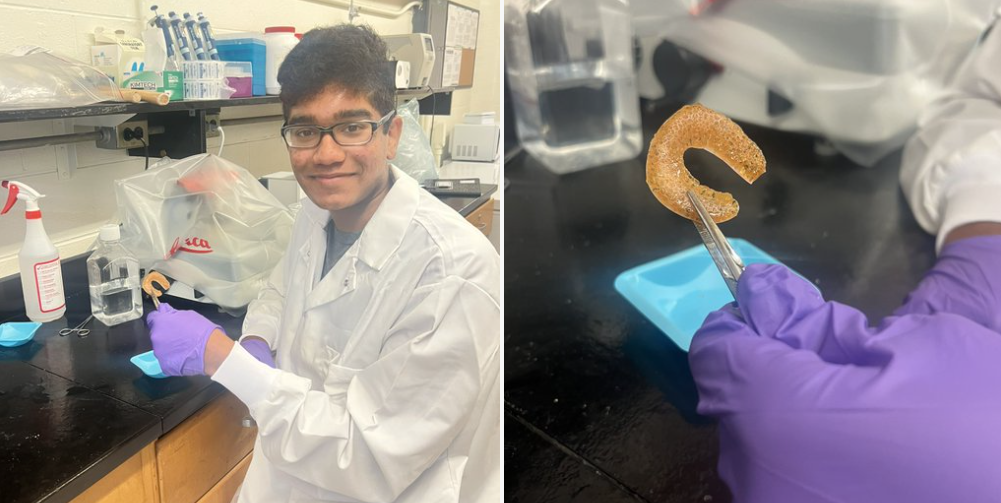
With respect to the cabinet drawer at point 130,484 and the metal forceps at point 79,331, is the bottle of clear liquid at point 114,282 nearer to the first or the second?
the metal forceps at point 79,331

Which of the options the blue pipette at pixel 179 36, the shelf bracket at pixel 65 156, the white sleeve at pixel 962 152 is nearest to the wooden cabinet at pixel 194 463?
the blue pipette at pixel 179 36

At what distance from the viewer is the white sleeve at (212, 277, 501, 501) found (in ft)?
2.03

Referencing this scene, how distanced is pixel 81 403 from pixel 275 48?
20.4 inches

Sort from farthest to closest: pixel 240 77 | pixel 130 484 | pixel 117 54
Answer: pixel 117 54, pixel 240 77, pixel 130 484

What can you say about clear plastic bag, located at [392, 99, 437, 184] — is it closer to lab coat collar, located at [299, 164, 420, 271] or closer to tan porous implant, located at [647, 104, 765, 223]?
lab coat collar, located at [299, 164, 420, 271]

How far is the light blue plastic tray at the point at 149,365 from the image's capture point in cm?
76

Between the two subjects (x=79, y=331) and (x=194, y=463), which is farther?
(x=79, y=331)

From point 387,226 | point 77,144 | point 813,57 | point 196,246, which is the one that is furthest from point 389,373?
point 77,144

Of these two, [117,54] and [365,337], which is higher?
[117,54]

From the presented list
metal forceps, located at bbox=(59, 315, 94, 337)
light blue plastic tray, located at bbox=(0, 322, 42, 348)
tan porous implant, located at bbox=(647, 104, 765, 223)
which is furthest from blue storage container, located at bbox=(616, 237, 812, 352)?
light blue plastic tray, located at bbox=(0, 322, 42, 348)

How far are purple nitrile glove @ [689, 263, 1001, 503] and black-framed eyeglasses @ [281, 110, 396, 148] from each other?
0.47m

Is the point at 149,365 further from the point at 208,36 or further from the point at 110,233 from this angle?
the point at 208,36

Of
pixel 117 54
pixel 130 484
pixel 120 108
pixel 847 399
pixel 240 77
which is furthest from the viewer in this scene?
pixel 117 54

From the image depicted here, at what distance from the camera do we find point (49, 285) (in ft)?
3.04
